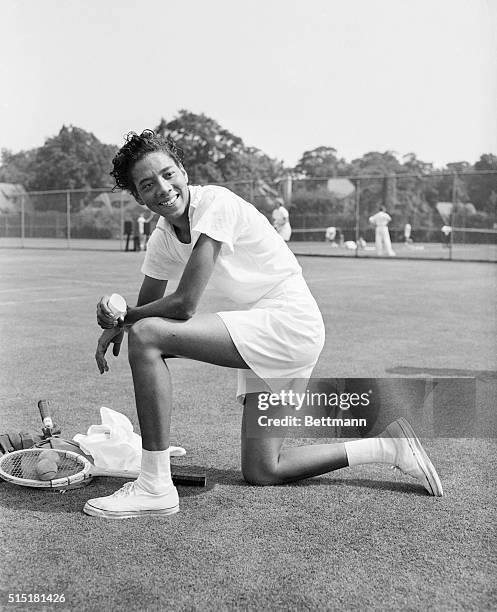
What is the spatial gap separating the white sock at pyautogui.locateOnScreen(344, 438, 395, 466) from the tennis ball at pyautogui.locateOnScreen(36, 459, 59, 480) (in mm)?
1254

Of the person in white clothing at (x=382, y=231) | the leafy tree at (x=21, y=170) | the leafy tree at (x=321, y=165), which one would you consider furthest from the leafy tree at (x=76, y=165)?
the person in white clothing at (x=382, y=231)

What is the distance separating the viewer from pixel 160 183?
2943 millimetres

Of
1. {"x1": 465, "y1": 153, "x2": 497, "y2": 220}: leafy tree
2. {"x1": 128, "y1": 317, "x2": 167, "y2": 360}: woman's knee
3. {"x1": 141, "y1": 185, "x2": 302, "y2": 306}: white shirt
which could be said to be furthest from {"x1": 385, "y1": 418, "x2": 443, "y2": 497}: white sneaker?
{"x1": 465, "y1": 153, "x2": 497, "y2": 220}: leafy tree

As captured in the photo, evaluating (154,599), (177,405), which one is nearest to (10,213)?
(177,405)

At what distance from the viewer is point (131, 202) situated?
110 feet

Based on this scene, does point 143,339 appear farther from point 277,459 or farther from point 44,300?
point 44,300

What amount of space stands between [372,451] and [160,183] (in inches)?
57.2

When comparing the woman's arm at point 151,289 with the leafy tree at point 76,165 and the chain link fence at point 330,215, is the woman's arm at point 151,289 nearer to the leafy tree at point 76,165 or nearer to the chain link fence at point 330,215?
the chain link fence at point 330,215

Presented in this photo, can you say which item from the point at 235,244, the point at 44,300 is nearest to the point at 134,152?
the point at 235,244

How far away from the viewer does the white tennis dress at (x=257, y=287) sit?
297cm

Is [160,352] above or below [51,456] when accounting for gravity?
above

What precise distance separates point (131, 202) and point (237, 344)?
3126cm

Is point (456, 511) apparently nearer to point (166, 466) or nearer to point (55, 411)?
point (166, 466)

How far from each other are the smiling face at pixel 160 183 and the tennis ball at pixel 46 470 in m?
1.18
